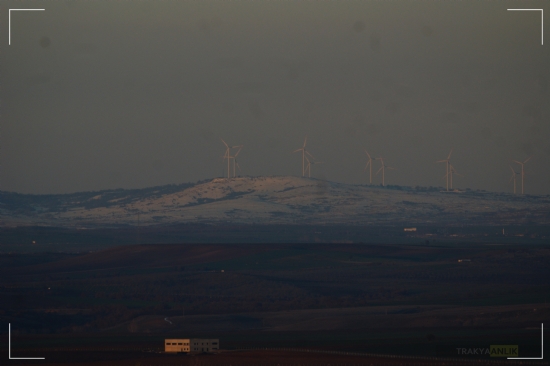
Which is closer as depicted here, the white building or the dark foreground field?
the white building

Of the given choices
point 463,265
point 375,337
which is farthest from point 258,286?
point 375,337

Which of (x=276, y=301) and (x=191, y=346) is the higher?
(x=191, y=346)

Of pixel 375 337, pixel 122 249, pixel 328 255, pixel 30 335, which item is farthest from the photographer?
pixel 122 249

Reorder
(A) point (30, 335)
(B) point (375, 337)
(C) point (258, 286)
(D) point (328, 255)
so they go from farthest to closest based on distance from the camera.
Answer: (D) point (328, 255) < (C) point (258, 286) < (A) point (30, 335) < (B) point (375, 337)

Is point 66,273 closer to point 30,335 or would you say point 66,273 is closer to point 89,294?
point 89,294

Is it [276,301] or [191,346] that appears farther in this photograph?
[276,301]
